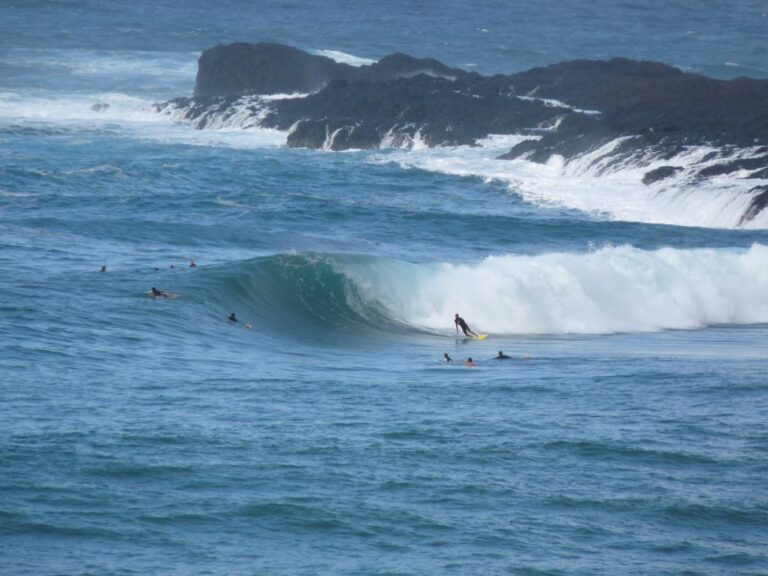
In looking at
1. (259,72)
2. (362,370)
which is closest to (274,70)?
(259,72)

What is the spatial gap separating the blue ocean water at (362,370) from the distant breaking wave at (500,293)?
9 centimetres

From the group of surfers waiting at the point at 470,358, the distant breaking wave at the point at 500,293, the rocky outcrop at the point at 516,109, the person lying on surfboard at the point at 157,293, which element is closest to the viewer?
the group of surfers waiting at the point at 470,358

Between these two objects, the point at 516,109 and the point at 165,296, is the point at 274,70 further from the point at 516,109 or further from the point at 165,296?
the point at 165,296

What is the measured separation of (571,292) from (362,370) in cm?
1004

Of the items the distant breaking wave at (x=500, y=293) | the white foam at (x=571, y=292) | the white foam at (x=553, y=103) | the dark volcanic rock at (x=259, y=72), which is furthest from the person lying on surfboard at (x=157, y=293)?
the dark volcanic rock at (x=259, y=72)

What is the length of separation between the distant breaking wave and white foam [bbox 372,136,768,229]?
30.6 feet

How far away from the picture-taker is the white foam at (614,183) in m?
46.3

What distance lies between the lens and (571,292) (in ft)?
112

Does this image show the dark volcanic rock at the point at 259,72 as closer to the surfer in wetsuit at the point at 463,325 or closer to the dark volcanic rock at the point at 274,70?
the dark volcanic rock at the point at 274,70

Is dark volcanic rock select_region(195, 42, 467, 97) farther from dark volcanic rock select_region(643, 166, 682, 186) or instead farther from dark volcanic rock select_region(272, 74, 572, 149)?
dark volcanic rock select_region(643, 166, 682, 186)

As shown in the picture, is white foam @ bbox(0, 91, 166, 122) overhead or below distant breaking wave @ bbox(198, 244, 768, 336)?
overhead

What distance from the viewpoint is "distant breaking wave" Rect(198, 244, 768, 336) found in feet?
107

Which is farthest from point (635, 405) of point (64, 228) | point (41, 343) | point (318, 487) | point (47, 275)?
Answer: point (64, 228)

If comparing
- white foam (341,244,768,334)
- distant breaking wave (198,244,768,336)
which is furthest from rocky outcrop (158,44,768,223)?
distant breaking wave (198,244,768,336)
